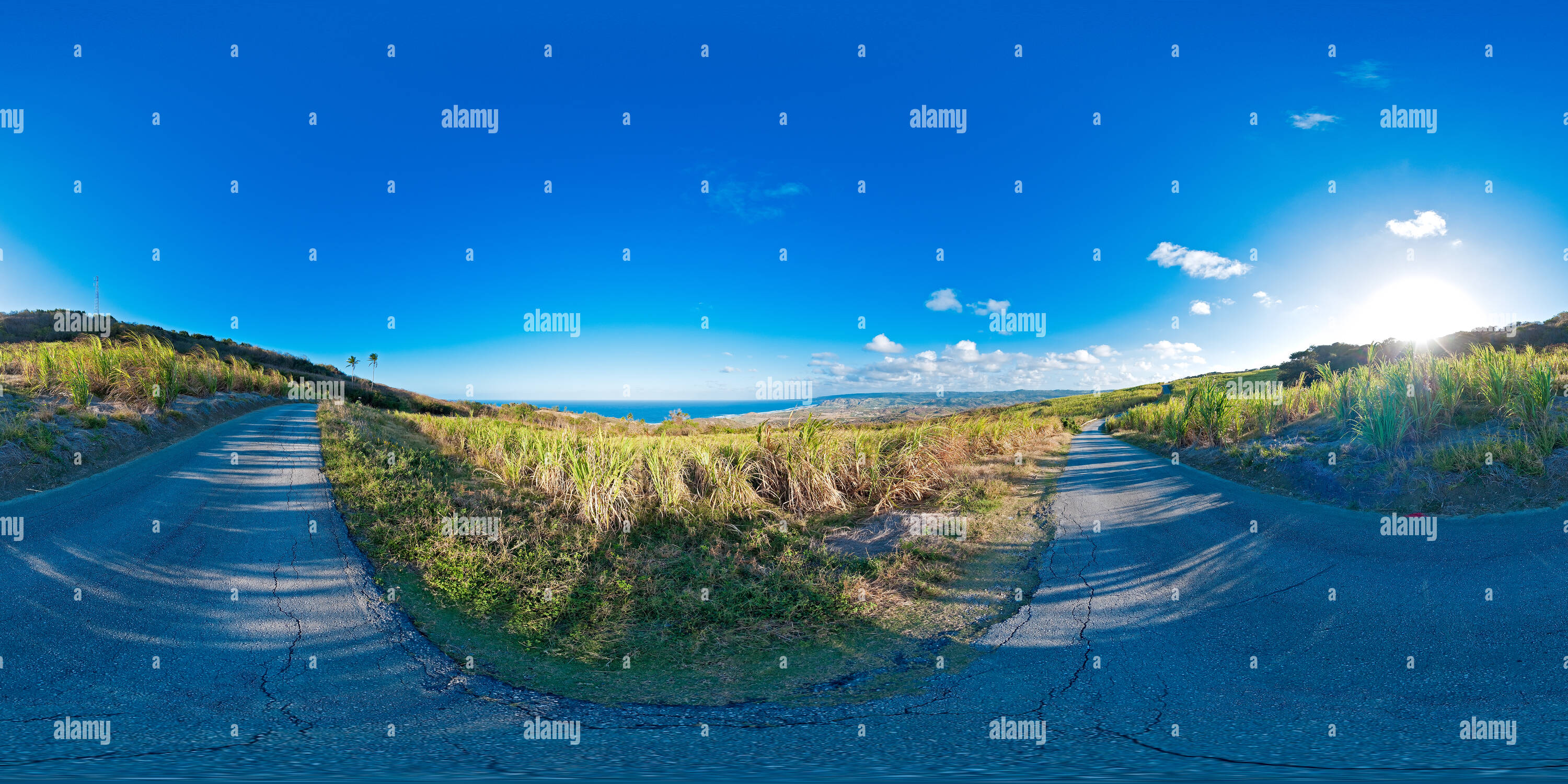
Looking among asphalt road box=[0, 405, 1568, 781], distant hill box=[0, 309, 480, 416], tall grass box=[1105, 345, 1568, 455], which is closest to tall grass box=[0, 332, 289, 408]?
asphalt road box=[0, 405, 1568, 781]

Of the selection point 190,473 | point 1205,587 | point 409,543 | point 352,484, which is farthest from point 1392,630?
point 190,473

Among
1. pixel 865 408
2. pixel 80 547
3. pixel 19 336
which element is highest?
pixel 19 336

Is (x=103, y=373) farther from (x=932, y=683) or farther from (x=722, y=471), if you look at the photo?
(x=932, y=683)

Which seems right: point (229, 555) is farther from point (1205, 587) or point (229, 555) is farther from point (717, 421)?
point (717, 421)

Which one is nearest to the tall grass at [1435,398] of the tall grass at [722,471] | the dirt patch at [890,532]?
the tall grass at [722,471]

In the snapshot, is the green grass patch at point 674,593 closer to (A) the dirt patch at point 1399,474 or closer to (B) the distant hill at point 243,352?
(A) the dirt patch at point 1399,474

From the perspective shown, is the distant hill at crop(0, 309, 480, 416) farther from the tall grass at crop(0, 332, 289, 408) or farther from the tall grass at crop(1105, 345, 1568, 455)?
the tall grass at crop(1105, 345, 1568, 455)

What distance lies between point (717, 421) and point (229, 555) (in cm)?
1523

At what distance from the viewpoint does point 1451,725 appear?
137 inches

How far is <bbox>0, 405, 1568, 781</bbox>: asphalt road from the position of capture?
11.1 feet

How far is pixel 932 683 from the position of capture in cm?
439

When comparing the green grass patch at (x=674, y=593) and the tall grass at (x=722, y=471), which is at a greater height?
the tall grass at (x=722, y=471)

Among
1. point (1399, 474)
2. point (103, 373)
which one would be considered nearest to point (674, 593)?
point (1399, 474)

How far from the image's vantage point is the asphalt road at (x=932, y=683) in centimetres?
340
